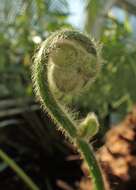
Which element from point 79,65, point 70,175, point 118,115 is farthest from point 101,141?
point 79,65

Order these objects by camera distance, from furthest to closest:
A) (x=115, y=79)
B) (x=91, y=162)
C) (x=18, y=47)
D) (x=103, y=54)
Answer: (x=18, y=47) < (x=115, y=79) < (x=103, y=54) < (x=91, y=162)

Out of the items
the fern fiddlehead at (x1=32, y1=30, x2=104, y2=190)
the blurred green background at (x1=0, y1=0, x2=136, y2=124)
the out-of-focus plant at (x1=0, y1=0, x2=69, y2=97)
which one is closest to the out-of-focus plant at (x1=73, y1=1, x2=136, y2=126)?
the blurred green background at (x1=0, y1=0, x2=136, y2=124)

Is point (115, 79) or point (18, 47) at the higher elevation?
point (18, 47)

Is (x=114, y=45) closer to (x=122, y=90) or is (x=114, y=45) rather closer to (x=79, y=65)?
(x=122, y=90)

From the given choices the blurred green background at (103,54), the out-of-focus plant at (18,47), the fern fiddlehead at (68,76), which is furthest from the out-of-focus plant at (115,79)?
the fern fiddlehead at (68,76)

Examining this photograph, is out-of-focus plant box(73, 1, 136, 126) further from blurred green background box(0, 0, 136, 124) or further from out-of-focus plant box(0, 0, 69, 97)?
out-of-focus plant box(0, 0, 69, 97)

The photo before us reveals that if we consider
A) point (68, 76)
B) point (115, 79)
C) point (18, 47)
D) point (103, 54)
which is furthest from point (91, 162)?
point (18, 47)

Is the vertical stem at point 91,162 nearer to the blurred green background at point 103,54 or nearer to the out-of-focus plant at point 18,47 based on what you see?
the blurred green background at point 103,54

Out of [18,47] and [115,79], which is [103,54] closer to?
[115,79]
